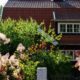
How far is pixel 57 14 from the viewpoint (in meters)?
35.2

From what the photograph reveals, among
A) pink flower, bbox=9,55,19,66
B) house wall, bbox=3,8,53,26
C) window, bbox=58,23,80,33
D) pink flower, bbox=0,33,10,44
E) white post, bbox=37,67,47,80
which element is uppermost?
pink flower, bbox=0,33,10,44

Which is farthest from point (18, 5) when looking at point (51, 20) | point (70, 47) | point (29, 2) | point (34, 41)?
point (34, 41)

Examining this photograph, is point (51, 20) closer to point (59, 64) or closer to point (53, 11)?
point (53, 11)

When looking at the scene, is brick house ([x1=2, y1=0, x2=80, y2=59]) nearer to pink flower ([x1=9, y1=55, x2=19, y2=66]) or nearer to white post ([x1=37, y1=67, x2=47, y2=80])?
white post ([x1=37, y1=67, x2=47, y2=80])

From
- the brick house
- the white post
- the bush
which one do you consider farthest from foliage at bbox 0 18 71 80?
the brick house

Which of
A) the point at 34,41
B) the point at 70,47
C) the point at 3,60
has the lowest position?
the point at 70,47

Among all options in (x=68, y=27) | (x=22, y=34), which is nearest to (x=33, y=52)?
(x=22, y=34)

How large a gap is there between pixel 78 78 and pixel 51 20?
24717 mm

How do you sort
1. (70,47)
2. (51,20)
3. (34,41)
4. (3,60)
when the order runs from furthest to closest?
(51,20), (70,47), (34,41), (3,60)

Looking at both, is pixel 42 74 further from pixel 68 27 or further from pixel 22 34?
pixel 68 27

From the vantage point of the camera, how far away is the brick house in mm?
33375

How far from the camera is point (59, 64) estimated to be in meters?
12.0

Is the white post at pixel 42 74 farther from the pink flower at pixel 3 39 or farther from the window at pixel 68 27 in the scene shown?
the window at pixel 68 27

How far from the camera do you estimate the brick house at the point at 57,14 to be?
109ft
